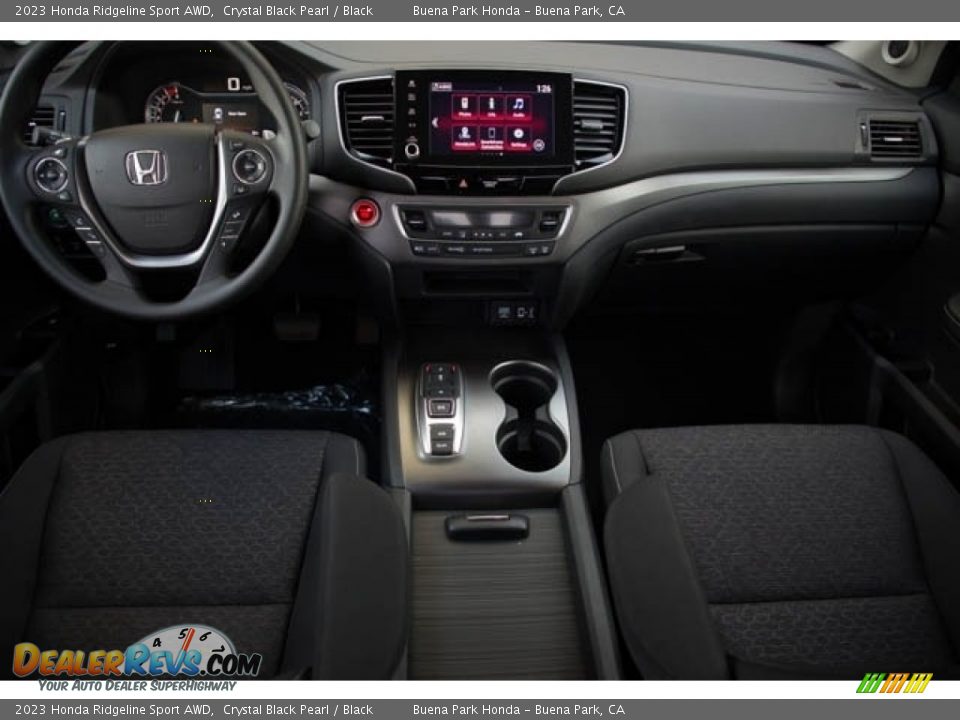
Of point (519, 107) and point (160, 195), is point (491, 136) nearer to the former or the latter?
point (519, 107)

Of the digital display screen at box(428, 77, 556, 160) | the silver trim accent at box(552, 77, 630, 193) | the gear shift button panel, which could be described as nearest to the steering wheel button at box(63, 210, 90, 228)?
the digital display screen at box(428, 77, 556, 160)

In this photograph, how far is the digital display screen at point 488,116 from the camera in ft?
5.08

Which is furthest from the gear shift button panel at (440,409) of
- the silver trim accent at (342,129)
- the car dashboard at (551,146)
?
the silver trim accent at (342,129)

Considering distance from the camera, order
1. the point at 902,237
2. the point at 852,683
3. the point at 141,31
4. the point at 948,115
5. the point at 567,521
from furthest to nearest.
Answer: the point at 902,237, the point at 948,115, the point at 567,521, the point at 141,31, the point at 852,683

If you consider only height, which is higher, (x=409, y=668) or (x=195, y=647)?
(x=195, y=647)

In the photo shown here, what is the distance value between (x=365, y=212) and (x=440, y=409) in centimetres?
43

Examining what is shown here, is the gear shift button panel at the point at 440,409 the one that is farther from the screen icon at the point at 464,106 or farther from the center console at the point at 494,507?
the screen icon at the point at 464,106

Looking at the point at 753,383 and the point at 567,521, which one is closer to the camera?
the point at 567,521

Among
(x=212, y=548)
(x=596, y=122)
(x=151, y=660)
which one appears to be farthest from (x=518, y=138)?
(x=151, y=660)

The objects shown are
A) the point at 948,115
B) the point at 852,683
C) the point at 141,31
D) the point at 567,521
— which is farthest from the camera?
the point at 948,115

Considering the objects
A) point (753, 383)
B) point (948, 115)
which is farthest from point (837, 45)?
point (753, 383)

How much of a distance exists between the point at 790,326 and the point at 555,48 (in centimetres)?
104

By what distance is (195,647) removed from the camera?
3.88ft

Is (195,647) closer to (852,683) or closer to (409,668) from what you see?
(409,668)
